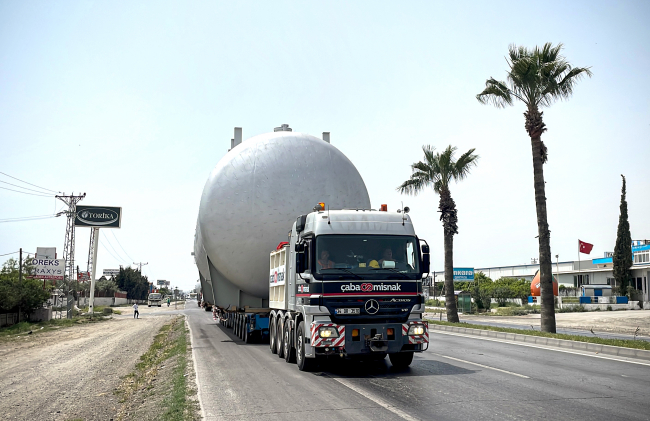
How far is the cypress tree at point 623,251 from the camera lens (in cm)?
5259

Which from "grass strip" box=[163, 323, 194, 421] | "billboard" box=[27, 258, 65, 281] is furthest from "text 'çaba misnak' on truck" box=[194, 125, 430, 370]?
"billboard" box=[27, 258, 65, 281]

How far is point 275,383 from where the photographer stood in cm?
1020

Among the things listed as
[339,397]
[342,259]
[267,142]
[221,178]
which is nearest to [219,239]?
[221,178]

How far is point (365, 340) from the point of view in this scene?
1094 cm

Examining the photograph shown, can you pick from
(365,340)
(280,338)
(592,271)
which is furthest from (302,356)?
(592,271)

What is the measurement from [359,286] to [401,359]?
220 cm

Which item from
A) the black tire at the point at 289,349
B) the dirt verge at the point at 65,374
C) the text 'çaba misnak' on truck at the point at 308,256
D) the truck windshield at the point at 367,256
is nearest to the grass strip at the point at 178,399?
the dirt verge at the point at 65,374

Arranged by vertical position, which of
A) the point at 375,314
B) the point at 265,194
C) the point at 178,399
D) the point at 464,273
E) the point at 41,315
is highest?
the point at 265,194

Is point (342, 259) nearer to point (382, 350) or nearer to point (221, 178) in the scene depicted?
point (382, 350)

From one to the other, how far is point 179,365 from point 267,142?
6.68 m

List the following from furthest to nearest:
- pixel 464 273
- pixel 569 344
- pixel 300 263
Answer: pixel 464 273, pixel 569 344, pixel 300 263

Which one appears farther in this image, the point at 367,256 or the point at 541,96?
the point at 541,96

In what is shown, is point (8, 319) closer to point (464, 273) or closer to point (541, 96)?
point (541, 96)

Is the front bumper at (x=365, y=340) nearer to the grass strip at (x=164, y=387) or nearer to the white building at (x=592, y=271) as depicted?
the grass strip at (x=164, y=387)
